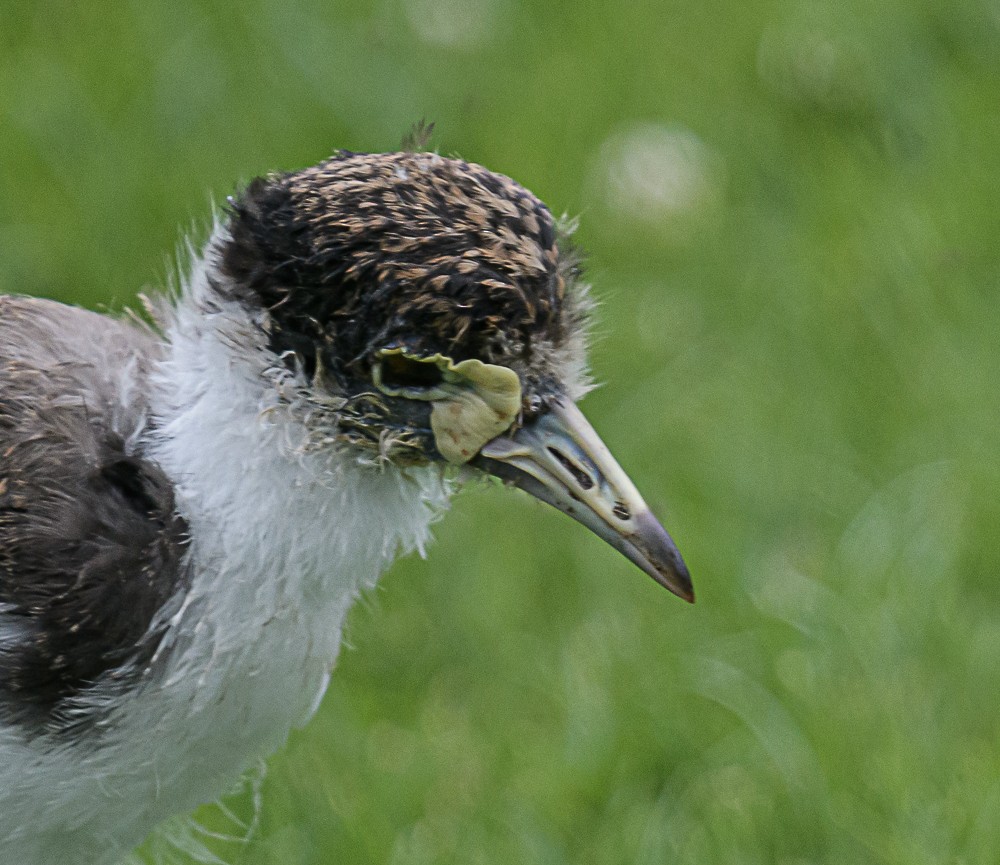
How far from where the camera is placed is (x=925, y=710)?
4.46 metres

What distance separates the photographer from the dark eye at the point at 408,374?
3.06 meters

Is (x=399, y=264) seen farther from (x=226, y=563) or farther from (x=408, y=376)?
(x=226, y=563)

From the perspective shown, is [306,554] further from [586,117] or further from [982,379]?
[586,117]

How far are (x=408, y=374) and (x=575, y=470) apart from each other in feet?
1.10

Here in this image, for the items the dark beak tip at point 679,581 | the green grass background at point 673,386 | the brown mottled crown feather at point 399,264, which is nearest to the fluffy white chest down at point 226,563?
the brown mottled crown feather at point 399,264

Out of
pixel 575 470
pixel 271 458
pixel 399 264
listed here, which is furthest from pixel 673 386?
pixel 399 264

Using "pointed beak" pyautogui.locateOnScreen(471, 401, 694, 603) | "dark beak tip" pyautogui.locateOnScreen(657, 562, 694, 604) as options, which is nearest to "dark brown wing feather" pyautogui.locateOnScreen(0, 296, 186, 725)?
"pointed beak" pyautogui.locateOnScreen(471, 401, 694, 603)

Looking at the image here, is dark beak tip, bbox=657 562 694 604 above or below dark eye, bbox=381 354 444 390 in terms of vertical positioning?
below

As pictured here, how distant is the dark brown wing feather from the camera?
3082 millimetres

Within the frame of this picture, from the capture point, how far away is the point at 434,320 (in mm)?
2994

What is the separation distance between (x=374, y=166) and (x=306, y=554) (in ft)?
2.27

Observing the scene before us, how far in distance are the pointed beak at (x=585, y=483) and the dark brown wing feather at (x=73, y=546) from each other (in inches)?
23.6

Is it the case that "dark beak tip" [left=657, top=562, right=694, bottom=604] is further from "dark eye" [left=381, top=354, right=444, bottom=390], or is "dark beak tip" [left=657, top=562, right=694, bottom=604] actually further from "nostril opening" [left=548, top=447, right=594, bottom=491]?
"dark eye" [left=381, top=354, right=444, bottom=390]

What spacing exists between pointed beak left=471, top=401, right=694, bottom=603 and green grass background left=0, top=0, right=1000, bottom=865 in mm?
961
